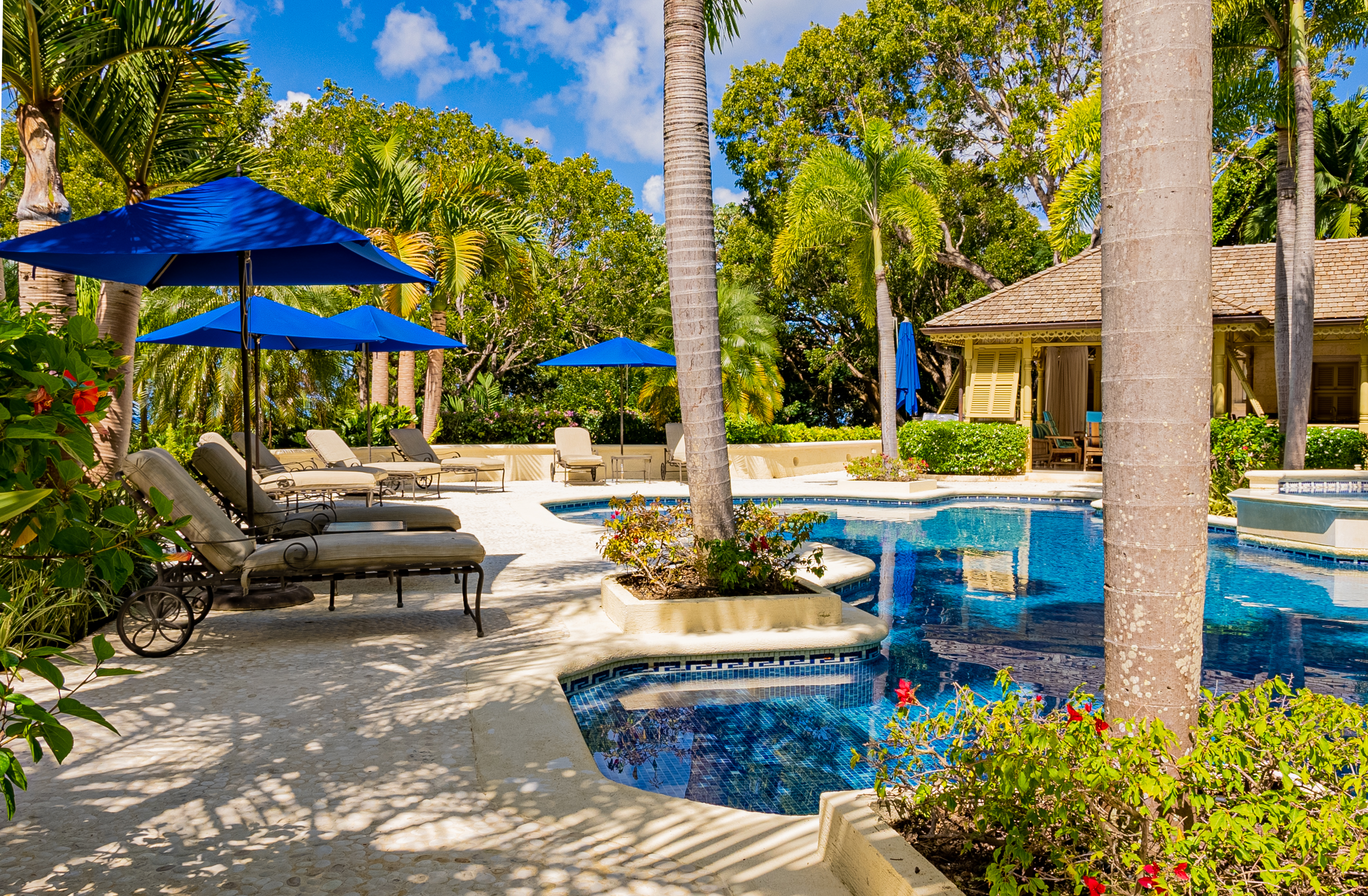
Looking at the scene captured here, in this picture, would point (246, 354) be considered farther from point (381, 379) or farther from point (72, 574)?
point (381, 379)

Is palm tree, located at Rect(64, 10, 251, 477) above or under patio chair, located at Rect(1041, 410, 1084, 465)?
above

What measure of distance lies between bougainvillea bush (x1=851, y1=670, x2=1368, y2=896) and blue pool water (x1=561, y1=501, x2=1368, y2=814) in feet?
4.45

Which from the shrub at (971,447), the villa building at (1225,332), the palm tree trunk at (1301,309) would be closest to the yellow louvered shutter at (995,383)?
the villa building at (1225,332)

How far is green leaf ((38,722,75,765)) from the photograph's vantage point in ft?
4.71

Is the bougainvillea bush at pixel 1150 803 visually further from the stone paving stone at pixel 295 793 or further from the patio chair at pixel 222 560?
the patio chair at pixel 222 560

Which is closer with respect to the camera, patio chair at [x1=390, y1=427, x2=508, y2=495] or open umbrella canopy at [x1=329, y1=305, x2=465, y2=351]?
open umbrella canopy at [x1=329, y1=305, x2=465, y2=351]

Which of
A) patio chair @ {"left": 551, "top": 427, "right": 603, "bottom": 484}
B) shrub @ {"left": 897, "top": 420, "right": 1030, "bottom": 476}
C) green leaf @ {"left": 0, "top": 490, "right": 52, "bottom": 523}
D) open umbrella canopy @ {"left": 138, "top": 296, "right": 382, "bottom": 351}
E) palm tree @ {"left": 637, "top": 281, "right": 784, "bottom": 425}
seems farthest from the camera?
palm tree @ {"left": 637, "top": 281, "right": 784, "bottom": 425}

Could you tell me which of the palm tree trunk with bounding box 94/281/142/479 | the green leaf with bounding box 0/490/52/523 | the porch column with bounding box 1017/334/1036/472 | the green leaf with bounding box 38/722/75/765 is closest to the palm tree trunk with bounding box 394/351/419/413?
the palm tree trunk with bounding box 94/281/142/479

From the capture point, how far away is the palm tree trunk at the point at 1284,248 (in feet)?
47.5

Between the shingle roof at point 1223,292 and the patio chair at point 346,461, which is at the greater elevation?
the shingle roof at point 1223,292

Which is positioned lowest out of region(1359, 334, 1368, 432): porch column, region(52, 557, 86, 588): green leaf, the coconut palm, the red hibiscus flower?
Answer: region(52, 557, 86, 588): green leaf

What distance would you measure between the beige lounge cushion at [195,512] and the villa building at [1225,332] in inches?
679

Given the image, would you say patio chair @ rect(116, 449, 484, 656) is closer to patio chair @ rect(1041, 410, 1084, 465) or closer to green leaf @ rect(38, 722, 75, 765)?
green leaf @ rect(38, 722, 75, 765)

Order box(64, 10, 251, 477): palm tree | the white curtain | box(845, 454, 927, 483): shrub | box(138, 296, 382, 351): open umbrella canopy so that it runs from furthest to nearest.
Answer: the white curtain < box(845, 454, 927, 483): shrub < box(138, 296, 382, 351): open umbrella canopy < box(64, 10, 251, 477): palm tree
